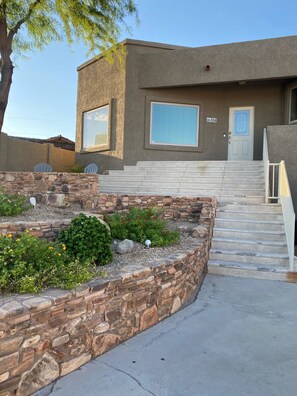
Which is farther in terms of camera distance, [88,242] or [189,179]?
[189,179]

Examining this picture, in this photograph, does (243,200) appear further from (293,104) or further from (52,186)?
(293,104)

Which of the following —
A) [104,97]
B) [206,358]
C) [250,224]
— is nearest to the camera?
[206,358]

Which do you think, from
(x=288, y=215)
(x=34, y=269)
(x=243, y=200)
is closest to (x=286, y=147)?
(x=243, y=200)

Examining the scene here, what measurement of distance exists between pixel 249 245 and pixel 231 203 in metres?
1.46

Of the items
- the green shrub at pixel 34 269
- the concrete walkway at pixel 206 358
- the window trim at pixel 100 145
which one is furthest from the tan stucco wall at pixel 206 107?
the green shrub at pixel 34 269

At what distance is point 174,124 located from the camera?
35.1 ft

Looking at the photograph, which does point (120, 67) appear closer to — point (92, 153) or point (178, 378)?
point (92, 153)

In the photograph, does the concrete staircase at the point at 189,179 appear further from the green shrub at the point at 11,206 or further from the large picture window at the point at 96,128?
the green shrub at the point at 11,206

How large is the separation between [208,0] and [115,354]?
34.6 ft

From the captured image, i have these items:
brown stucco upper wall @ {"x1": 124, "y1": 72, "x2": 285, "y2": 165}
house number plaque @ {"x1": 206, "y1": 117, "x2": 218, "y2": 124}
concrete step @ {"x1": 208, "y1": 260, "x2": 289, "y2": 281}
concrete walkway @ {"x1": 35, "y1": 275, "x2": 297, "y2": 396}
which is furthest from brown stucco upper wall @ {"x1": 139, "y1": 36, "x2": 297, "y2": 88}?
concrete walkway @ {"x1": 35, "y1": 275, "x2": 297, "y2": 396}

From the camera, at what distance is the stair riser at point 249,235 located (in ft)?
18.9

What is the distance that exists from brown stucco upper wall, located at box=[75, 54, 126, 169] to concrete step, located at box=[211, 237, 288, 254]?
5.45 metres

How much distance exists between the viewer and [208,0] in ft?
33.2

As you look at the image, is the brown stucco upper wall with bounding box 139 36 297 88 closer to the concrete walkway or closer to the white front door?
the white front door
